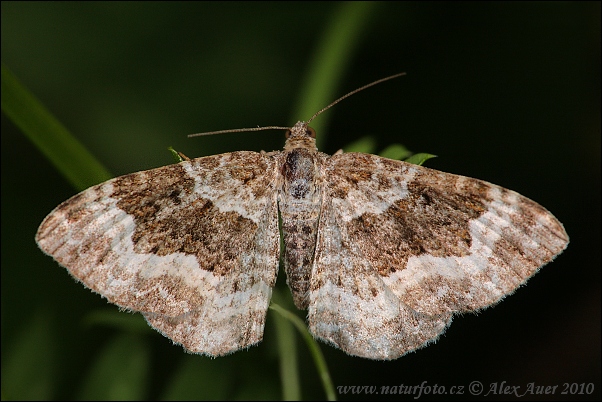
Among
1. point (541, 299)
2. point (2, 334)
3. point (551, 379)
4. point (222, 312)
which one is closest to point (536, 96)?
point (541, 299)

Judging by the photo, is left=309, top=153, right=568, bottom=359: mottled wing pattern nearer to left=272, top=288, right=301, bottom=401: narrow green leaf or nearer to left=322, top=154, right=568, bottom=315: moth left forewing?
left=322, top=154, right=568, bottom=315: moth left forewing

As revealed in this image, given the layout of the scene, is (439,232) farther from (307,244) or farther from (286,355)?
(286,355)

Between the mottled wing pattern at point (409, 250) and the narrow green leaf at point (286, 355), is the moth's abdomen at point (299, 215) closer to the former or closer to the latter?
the mottled wing pattern at point (409, 250)

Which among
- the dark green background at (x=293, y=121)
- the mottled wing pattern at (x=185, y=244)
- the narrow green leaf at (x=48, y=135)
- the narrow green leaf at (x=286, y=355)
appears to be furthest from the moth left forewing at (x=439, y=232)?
the narrow green leaf at (x=48, y=135)

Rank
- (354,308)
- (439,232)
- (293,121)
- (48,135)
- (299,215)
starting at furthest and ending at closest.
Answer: (293,121), (48,135), (299,215), (354,308), (439,232)

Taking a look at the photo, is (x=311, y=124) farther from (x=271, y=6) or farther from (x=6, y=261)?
(x=6, y=261)

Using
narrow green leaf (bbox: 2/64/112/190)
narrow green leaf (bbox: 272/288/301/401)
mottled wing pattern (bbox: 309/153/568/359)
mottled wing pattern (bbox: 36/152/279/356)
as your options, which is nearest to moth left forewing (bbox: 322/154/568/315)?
mottled wing pattern (bbox: 309/153/568/359)

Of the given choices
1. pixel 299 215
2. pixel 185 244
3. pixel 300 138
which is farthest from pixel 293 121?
pixel 185 244
